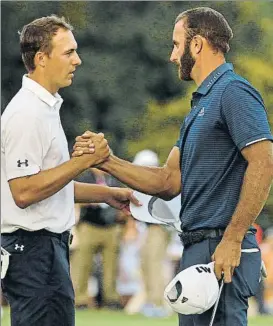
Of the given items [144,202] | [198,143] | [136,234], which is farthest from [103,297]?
[198,143]

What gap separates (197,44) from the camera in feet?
20.8

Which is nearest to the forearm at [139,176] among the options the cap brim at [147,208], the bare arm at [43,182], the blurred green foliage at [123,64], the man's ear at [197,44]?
the cap brim at [147,208]

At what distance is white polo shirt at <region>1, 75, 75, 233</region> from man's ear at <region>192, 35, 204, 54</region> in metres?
0.82

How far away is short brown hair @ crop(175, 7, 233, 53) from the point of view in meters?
6.31

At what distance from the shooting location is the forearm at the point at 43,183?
639cm

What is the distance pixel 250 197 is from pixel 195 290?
0.48 m

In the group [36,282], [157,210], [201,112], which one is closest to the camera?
[201,112]

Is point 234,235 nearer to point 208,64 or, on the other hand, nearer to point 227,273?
point 227,273

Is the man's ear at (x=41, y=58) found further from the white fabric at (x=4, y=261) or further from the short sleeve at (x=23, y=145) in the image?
the white fabric at (x=4, y=261)

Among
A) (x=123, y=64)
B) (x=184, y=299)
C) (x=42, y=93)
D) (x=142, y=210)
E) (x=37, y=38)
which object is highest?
(x=37, y=38)

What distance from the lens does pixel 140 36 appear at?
79.6 ft

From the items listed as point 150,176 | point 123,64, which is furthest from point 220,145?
point 123,64

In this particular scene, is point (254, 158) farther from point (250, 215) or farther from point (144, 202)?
point (144, 202)

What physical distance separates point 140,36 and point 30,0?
2248 mm
